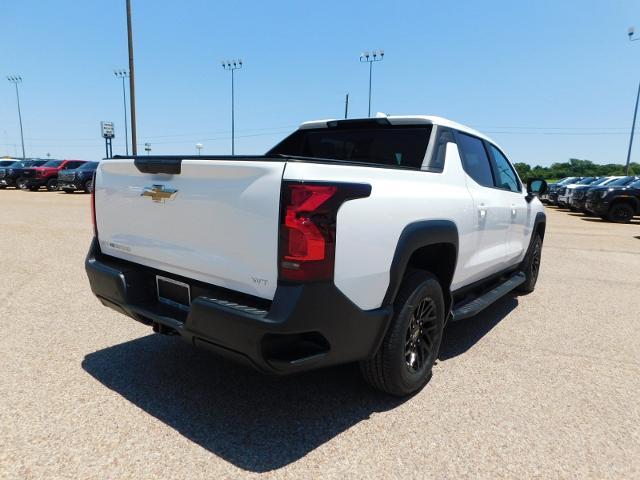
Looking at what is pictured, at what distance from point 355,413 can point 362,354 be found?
0.51 meters

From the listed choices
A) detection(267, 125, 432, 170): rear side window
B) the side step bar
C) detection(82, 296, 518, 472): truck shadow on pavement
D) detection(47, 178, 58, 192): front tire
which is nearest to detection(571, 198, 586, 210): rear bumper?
the side step bar

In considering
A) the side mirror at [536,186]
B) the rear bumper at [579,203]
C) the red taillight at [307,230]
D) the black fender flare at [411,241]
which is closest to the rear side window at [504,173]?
the side mirror at [536,186]

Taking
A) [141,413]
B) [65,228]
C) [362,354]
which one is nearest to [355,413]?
[362,354]

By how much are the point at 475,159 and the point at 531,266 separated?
232 cm

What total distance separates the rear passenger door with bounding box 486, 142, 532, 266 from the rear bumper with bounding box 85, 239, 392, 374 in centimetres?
257

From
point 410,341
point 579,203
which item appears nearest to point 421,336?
point 410,341

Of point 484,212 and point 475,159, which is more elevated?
point 475,159

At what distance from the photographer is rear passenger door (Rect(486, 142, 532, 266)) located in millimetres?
4520

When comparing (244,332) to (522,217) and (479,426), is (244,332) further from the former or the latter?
(522,217)

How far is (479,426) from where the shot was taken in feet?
8.70

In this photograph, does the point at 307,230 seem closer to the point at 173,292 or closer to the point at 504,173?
the point at 173,292

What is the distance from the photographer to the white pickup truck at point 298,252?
215cm

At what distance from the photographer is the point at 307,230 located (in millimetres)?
2121

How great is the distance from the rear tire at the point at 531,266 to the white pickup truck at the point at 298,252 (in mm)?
2076
